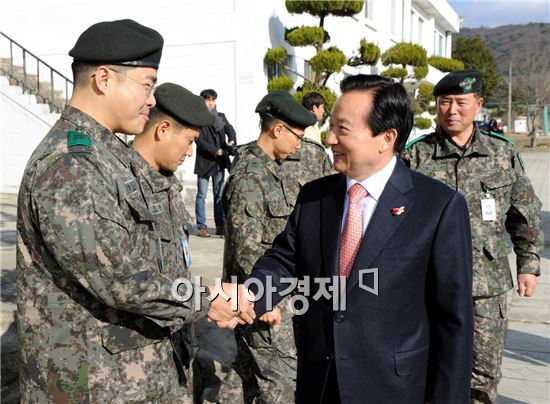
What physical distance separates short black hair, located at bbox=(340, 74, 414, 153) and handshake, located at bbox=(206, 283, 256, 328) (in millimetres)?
858

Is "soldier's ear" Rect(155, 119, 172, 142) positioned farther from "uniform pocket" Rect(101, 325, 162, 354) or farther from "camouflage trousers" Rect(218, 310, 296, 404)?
"camouflage trousers" Rect(218, 310, 296, 404)

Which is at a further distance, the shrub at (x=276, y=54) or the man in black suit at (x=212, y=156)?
the shrub at (x=276, y=54)

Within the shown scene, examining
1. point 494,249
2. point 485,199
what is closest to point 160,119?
point 485,199

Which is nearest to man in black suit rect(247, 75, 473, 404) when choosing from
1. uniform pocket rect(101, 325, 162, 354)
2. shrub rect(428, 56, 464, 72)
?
uniform pocket rect(101, 325, 162, 354)

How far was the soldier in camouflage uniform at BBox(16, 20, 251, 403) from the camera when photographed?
1.83 meters

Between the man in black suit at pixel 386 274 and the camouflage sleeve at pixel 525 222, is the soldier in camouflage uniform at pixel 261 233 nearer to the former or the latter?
the man in black suit at pixel 386 274

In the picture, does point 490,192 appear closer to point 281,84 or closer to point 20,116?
point 281,84

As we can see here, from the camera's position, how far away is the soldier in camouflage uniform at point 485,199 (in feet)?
10.8

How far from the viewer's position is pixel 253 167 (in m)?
3.46

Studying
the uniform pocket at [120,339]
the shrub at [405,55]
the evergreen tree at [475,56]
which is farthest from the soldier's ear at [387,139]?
the evergreen tree at [475,56]

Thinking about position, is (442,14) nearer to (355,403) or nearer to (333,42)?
(333,42)

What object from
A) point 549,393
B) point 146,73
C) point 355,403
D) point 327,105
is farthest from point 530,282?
point 327,105

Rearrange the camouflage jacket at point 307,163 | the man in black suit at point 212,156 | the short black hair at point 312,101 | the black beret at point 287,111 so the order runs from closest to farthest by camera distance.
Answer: the black beret at point 287,111 → the camouflage jacket at point 307,163 → the short black hair at point 312,101 → the man in black suit at point 212,156

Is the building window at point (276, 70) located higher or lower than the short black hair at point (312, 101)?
higher
